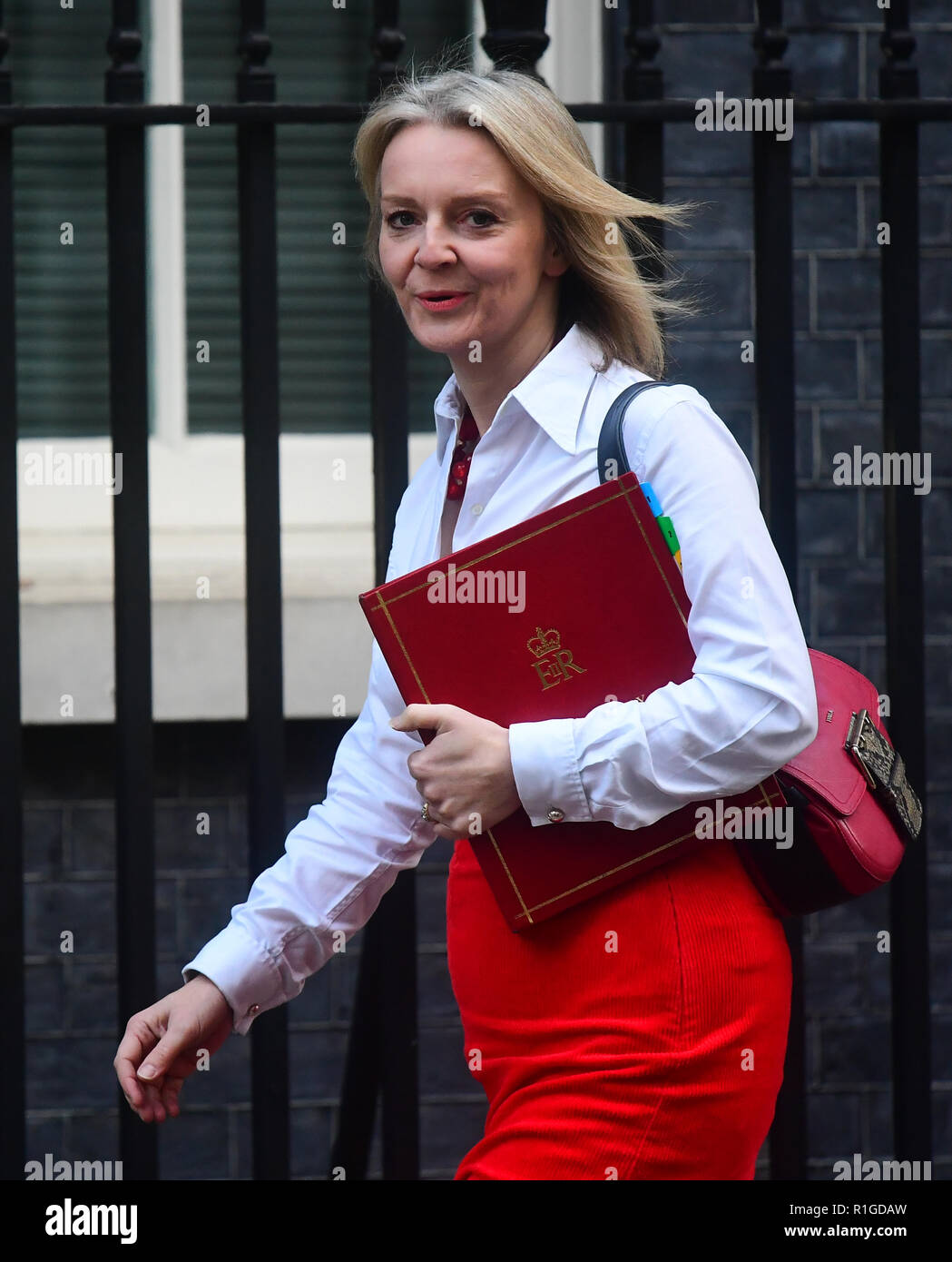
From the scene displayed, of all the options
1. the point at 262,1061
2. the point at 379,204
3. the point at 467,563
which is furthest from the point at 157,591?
the point at 467,563

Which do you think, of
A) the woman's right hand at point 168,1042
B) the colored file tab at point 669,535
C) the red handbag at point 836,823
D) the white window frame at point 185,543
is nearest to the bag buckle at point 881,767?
the red handbag at point 836,823

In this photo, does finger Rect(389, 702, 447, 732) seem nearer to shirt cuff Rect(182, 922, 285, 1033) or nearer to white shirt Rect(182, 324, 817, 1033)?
white shirt Rect(182, 324, 817, 1033)

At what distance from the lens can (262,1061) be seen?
218 cm

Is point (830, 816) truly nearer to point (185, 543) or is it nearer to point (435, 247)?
point (435, 247)

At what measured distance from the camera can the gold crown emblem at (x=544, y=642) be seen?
5.21ft

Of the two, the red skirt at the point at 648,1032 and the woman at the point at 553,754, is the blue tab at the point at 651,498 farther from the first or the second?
the red skirt at the point at 648,1032

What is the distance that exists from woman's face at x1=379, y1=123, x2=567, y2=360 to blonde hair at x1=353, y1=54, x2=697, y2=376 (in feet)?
0.07

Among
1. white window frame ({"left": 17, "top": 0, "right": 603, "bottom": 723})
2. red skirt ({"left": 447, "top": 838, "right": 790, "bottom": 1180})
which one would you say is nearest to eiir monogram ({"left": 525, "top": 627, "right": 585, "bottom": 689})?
red skirt ({"left": 447, "top": 838, "right": 790, "bottom": 1180})

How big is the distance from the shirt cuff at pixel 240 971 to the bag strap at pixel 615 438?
716 millimetres

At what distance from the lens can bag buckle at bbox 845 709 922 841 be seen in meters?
1.64

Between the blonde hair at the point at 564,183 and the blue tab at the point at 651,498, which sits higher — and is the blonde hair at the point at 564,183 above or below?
above

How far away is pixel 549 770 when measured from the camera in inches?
59.8

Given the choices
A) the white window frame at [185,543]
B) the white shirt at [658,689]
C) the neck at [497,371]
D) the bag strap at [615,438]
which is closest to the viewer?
the white shirt at [658,689]
